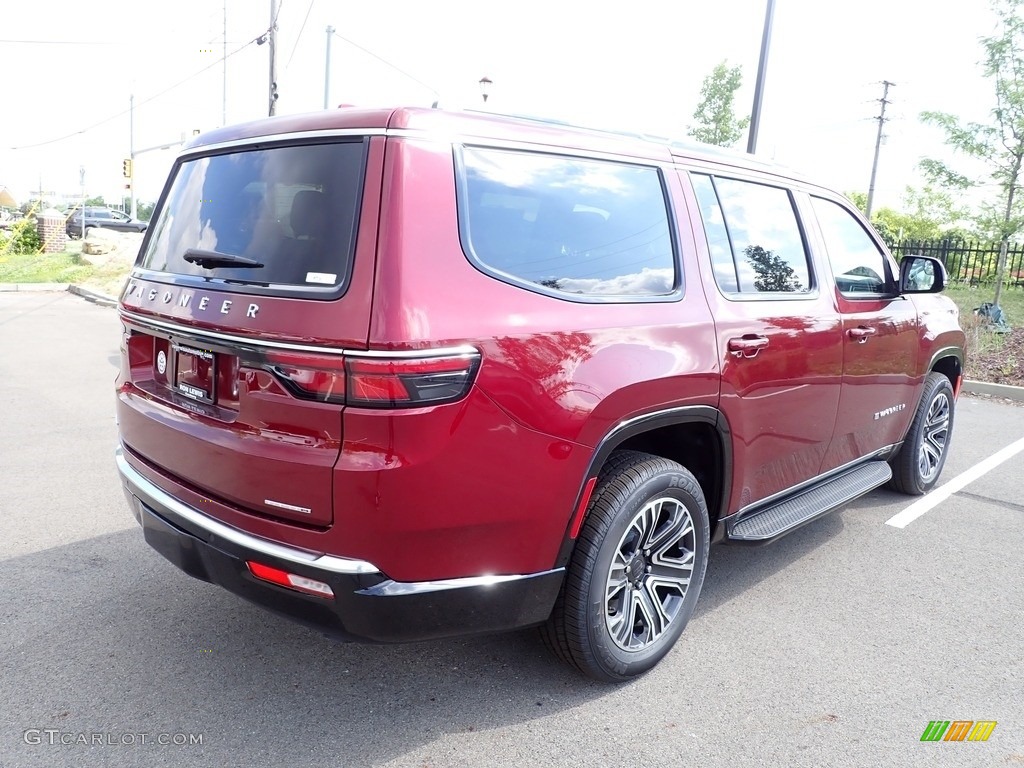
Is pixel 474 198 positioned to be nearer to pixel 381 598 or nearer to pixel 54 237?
pixel 381 598

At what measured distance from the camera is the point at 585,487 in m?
2.58

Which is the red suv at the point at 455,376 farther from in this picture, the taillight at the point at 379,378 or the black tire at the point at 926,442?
the black tire at the point at 926,442

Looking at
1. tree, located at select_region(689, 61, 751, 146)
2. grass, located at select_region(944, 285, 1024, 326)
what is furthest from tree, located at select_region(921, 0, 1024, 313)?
tree, located at select_region(689, 61, 751, 146)

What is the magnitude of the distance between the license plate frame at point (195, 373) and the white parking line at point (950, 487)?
4085 millimetres

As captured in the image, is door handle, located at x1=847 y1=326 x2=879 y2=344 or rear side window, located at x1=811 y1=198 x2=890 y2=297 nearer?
door handle, located at x1=847 y1=326 x2=879 y2=344

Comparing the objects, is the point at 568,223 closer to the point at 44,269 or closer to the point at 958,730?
the point at 958,730

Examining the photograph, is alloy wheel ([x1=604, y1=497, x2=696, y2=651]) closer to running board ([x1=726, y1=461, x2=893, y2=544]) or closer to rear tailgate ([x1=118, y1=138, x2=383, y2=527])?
running board ([x1=726, y1=461, x2=893, y2=544])

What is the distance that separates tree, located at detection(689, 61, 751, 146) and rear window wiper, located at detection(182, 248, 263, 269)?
2084 centimetres

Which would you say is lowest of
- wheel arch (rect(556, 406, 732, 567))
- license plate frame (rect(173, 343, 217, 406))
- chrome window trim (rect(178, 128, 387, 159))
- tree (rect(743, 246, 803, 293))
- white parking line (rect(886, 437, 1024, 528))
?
white parking line (rect(886, 437, 1024, 528))

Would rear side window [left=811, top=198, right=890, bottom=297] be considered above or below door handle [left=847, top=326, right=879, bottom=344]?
above

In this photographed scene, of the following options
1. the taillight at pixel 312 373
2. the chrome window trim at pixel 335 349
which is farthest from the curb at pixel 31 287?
the taillight at pixel 312 373

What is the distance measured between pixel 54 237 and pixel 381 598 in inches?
1147

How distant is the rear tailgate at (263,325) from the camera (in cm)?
221

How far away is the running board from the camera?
3.39 meters
